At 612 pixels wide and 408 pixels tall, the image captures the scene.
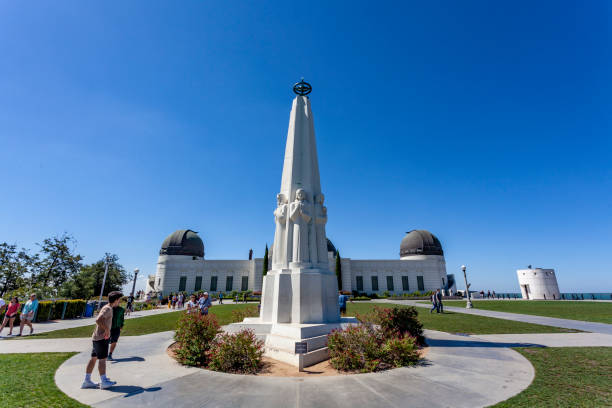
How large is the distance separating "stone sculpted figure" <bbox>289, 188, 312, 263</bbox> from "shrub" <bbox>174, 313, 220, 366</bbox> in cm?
323

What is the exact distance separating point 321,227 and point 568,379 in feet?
22.7

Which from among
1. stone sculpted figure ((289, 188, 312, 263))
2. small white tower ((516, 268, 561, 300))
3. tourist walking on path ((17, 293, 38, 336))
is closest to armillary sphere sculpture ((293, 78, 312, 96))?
stone sculpted figure ((289, 188, 312, 263))

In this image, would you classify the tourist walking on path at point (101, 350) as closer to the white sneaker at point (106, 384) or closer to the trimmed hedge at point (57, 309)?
the white sneaker at point (106, 384)

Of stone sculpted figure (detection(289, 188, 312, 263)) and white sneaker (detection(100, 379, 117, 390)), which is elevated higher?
stone sculpted figure (detection(289, 188, 312, 263))

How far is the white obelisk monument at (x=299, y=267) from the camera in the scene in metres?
7.33

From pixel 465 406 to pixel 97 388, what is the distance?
243 inches

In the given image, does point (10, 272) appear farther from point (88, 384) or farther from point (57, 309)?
point (88, 384)

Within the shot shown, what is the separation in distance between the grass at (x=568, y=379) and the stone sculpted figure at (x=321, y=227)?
599 centimetres

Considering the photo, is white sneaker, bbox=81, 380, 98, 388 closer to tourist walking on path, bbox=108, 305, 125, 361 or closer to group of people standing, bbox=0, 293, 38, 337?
tourist walking on path, bbox=108, 305, 125, 361

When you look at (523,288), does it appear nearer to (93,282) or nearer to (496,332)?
(496,332)

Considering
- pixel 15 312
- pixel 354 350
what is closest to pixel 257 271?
pixel 15 312

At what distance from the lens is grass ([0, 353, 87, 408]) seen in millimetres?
3932

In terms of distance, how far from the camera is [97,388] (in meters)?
4.62

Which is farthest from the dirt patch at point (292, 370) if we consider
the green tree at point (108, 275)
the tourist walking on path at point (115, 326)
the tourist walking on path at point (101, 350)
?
the green tree at point (108, 275)
